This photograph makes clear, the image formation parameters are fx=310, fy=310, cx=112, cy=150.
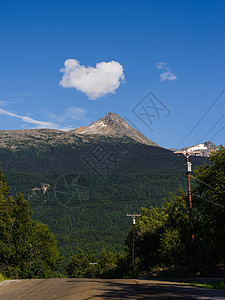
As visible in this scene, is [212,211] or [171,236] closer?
[212,211]

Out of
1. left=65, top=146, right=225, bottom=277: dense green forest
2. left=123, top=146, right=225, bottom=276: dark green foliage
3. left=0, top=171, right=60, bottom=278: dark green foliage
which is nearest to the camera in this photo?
left=65, top=146, right=225, bottom=277: dense green forest

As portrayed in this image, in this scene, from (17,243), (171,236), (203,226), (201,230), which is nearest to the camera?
(203,226)

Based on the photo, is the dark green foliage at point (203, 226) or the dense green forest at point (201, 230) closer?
the dense green forest at point (201, 230)

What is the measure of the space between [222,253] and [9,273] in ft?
101

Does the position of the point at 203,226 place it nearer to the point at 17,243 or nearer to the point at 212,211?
the point at 212,211

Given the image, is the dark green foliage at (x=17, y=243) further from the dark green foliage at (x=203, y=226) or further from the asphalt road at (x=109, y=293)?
the asphalt road at (x=109, y=293)

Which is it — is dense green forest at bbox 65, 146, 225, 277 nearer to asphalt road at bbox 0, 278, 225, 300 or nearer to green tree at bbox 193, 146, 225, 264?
green tree at bbox 193, 146, 225, 264

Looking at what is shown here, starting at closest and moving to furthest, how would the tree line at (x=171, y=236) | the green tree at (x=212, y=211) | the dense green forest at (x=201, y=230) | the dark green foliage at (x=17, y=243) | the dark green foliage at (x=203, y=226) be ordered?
the dense green forest at (x=201, y=230) → the dark green foliage at (x=203, y=226) → the green tree at (x=212, y=211) → the tree line at (x=171, y=236) → the dark green foliage at (x=17, y=243)

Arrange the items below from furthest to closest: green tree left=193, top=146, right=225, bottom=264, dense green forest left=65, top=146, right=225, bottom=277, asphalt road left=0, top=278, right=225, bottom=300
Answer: green tree left=193, top=146, right=225, bottom=264 → dense green forest left=65, top=146, right=225, bottom=277 → asphalt road left=0, top=278, right=225, bottom=300

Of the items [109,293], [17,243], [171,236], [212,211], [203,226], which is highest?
[212,211]

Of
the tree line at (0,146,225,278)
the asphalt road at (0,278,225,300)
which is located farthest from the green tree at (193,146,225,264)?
the asphalt road at (0,278,225,300)

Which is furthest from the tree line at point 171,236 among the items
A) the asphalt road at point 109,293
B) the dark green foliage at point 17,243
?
the asphalt road at point 109,293

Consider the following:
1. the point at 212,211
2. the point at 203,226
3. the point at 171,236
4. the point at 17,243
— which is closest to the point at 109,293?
the point at 212,211

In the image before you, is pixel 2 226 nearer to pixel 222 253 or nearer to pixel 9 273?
pixel 9 273
